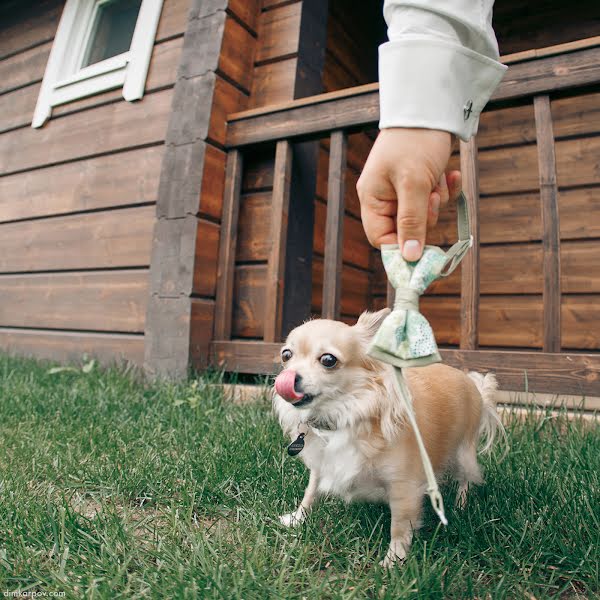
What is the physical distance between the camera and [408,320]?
2.95 ft

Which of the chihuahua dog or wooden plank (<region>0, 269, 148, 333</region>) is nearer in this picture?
the chihuahua dog

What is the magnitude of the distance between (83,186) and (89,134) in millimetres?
386

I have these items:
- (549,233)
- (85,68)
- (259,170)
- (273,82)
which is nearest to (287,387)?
(549,233)

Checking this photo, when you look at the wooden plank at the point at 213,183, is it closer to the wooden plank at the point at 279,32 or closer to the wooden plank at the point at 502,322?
the wooden plank at the point at 279,32

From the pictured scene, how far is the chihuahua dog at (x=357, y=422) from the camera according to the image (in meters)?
1.33

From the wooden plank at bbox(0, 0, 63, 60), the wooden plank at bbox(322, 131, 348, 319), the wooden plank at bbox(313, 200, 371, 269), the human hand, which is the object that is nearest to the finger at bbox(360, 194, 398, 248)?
the human hand

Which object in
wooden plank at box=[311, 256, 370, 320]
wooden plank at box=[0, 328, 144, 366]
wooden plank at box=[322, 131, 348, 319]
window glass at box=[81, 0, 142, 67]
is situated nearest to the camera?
wooden plank at box=[322, 131, 348, 319]

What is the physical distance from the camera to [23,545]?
1165 mm

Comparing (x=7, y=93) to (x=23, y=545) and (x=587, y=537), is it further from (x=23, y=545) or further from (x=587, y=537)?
(x=587, y=537)

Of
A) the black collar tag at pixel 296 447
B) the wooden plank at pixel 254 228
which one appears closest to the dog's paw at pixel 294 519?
the black collar tag at pixel 296 447

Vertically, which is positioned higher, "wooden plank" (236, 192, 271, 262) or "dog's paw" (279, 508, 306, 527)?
"wooden plank" (236, 192, 271, 262)

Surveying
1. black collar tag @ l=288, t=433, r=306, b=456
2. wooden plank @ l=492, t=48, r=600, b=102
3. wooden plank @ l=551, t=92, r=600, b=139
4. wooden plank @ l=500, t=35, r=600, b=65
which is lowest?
black collar tag @ l=288, t=433, r=306, b=456

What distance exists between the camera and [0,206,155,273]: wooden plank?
3396 millimetres

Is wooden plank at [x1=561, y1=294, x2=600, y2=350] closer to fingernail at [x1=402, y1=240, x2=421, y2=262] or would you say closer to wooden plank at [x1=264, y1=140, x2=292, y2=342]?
wooden plank at [x1=264, y1=140, x2=292, y2=342]
